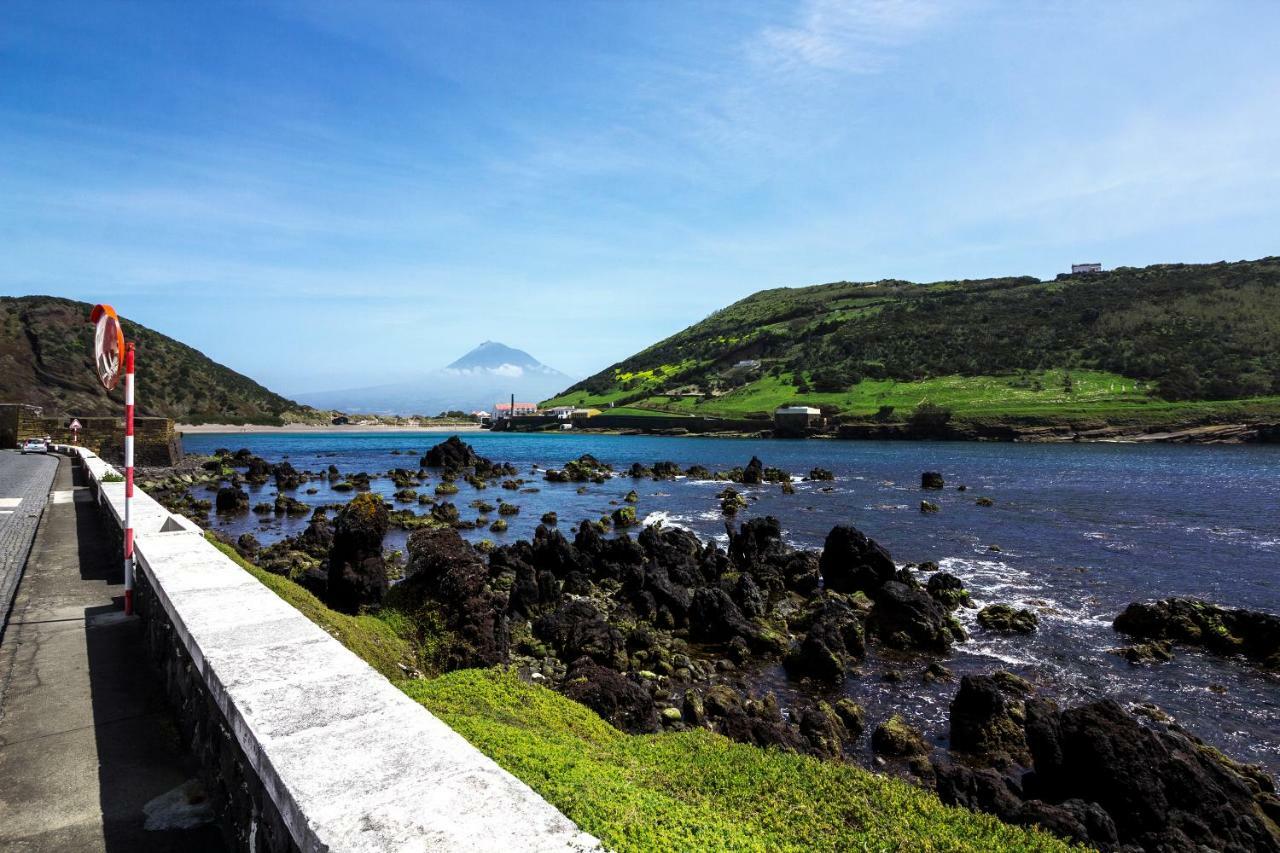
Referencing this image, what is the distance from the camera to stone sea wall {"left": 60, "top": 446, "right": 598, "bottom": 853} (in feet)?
10.0

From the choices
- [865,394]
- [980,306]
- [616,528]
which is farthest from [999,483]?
[980,306]

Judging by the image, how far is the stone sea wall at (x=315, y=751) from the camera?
306 centimetres

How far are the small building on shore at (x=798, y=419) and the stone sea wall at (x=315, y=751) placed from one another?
127569 mm

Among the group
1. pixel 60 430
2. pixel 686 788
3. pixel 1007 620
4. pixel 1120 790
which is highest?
pixel 60 430

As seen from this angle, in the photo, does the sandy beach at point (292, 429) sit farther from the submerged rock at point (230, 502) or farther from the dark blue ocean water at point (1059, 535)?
the dark blue ocean water at point (1059, 535)

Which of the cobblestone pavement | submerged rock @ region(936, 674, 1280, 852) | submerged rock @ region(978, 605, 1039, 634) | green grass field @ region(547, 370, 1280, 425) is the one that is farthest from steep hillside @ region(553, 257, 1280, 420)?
the cobblestone pavement

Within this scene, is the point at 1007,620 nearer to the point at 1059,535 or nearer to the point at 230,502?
the point at 1059,535

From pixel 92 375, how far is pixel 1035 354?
6524 inches

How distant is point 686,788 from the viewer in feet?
20.8

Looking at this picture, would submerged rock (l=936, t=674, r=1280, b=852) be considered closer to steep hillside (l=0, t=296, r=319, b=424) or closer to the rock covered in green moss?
the rock covered in green moss

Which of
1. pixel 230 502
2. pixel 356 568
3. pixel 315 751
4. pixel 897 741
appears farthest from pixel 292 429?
pixel 315 751

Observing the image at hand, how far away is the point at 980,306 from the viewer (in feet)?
546

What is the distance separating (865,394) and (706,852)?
140 metres

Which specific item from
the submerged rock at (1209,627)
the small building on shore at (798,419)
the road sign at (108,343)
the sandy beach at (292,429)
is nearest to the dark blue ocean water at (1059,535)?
the submerged rock at (1209,627)
